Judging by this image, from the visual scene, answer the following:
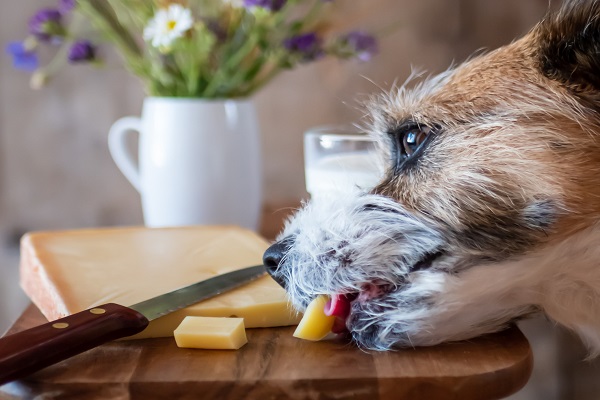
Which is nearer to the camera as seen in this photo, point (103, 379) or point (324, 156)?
point (103, 379)

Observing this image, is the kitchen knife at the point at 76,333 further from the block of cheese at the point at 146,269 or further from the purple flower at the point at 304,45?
the purple flower at the point at 304,45

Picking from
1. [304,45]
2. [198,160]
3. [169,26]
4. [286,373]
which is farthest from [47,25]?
[286,373]

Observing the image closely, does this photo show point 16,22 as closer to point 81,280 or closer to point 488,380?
point 81,280

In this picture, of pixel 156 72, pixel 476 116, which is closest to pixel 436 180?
pixel 476 116

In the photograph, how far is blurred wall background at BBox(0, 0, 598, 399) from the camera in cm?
201

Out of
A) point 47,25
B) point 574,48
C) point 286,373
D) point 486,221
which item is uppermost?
point 47,25

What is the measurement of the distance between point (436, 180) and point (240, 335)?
0.92ft

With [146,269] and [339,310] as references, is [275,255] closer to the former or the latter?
[339,310]

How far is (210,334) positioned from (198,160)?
0.70 metres

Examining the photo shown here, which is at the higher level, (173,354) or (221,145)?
(221,145)

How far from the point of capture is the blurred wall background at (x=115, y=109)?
6.61ft

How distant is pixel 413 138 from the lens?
81 cm

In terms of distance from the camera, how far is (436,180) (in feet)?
2.49

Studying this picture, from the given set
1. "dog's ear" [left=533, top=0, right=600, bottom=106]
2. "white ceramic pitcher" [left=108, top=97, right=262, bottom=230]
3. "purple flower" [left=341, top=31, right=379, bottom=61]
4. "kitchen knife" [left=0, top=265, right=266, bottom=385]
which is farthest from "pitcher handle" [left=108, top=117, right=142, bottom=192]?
"dog's ear" [left=533, top=0, right=600, bottom=106]
